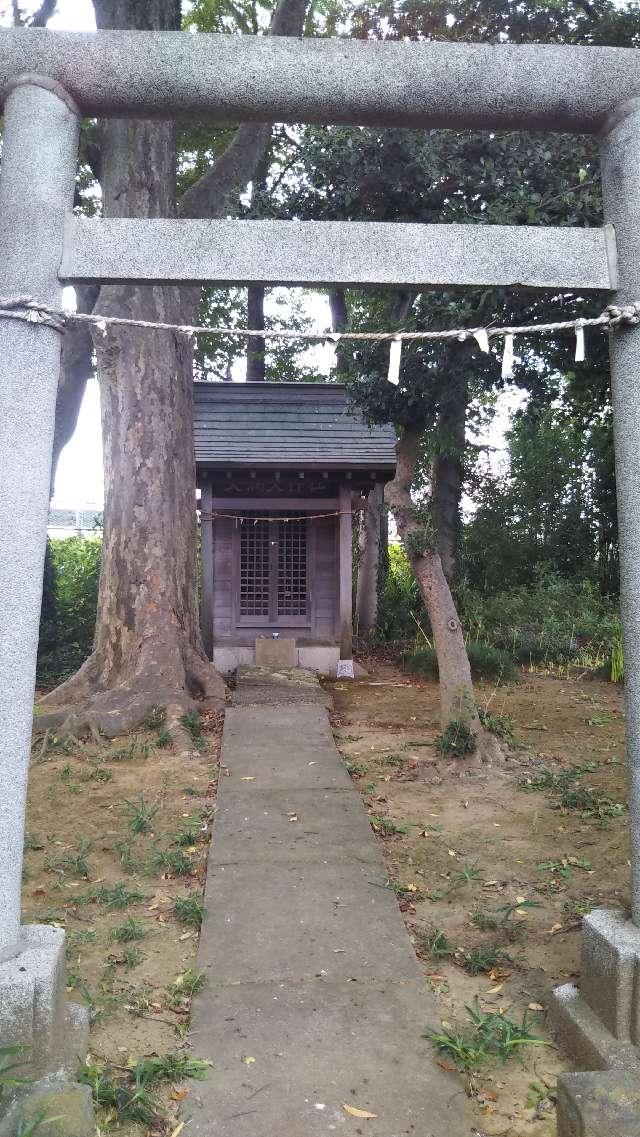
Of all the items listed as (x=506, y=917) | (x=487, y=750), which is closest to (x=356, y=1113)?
(x=506, y=917)

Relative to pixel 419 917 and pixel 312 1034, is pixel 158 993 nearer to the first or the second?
pixel 312 1034

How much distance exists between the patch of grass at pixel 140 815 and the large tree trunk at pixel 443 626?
Result: 291cm

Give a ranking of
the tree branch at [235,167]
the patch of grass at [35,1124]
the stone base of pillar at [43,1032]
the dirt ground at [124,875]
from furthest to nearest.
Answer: the tree branch at [235,167]
the dirt ground at [124,875]
the stone base of pillar at [43,1032]
the patch of grass at [35,1124]

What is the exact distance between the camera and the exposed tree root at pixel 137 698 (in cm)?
831

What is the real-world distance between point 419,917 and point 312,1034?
1.44m

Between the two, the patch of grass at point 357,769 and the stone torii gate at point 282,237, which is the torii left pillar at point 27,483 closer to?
the stone torii gate at point 282,237

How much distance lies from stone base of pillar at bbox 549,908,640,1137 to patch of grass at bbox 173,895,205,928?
1875 millimetres

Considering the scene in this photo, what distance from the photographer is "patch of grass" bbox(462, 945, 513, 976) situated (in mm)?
3814

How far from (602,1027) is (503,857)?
2.38m

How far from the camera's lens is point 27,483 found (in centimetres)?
288

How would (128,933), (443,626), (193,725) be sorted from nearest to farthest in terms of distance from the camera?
(128,933)
(443,626)
(193,725)

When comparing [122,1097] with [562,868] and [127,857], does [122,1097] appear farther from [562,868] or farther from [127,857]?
[562,868]

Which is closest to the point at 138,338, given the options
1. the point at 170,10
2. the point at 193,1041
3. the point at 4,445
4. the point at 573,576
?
the point at 170,10

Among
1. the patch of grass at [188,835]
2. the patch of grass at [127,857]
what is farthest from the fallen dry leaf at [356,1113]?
the patch of grass at [188,835]
